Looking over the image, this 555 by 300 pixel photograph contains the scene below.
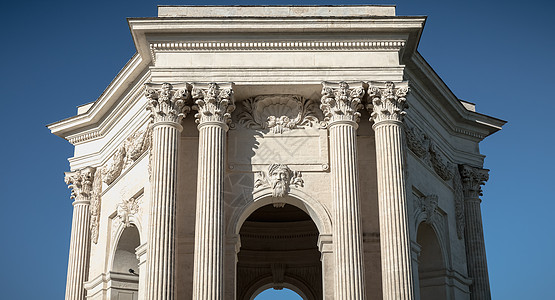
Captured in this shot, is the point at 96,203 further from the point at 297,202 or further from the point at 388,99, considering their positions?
the point at 388,99

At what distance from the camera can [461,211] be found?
36.4 metres

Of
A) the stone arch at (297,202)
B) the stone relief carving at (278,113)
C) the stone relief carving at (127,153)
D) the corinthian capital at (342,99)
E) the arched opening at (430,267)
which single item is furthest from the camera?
the arched opening at (430,267)

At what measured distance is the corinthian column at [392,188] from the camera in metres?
27.1

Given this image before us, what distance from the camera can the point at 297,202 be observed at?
29.6 meters

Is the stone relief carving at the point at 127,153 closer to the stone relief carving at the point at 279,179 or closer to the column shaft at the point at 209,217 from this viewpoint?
the column shaft at the point at 209,217

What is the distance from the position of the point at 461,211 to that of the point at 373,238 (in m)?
8.72

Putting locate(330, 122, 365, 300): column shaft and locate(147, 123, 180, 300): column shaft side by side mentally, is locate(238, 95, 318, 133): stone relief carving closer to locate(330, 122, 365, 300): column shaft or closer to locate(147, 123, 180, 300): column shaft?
locate(330, 122, 365, 300): column shaft

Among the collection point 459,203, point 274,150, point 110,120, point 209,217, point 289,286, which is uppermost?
point 110,120

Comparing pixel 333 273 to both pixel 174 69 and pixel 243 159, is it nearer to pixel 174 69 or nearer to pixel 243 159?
pixel 243 159

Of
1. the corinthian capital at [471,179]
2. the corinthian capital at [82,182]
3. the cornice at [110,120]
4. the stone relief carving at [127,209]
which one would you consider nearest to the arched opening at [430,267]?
the corinthian capital at [471,179]

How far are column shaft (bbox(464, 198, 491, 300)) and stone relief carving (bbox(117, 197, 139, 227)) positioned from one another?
14698 millimetres

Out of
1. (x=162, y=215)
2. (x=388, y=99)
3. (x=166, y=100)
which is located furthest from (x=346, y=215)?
(x=166, y=100)

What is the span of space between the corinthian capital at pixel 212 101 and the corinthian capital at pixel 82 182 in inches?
390

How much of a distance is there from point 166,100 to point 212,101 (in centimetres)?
159
